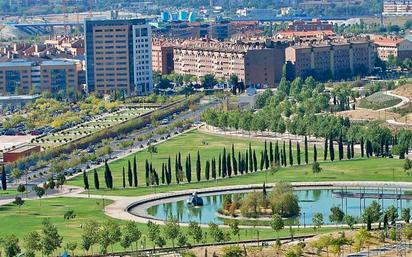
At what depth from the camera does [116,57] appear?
9944 centimetres

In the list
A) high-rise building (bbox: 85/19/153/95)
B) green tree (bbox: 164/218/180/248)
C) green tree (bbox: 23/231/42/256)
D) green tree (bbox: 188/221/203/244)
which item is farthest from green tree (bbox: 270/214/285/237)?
high-rise building (bbox: 85/19/153/95)

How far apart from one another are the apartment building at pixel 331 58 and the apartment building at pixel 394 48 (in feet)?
13.8

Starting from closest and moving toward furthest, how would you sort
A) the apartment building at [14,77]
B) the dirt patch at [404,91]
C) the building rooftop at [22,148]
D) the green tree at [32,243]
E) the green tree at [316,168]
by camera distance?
the green tree at [32,243] < the green tree at [316,168] < the building rooftop at [22,148] < the dirt patch at [404,91] < the apartment building at [14,77]

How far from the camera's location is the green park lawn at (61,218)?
4968cm

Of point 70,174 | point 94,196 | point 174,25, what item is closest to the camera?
point 94,196

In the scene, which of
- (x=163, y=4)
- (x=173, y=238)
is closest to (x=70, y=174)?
(x=173, y=238)

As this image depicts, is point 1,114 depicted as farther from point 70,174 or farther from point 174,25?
point 174,25

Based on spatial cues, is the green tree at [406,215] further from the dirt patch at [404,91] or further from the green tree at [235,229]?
the dirt patch at [404,91]

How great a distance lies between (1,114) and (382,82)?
22640 mm

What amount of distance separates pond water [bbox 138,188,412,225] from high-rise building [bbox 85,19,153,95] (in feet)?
136

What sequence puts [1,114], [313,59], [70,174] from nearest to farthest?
[70,174] → [1,114] → [313,59]

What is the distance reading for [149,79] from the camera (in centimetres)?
10075

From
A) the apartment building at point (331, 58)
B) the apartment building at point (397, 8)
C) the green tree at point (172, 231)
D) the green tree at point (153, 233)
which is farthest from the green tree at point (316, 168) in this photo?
the apartment building at point (397, 8)

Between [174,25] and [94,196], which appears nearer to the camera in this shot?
[94,196]
